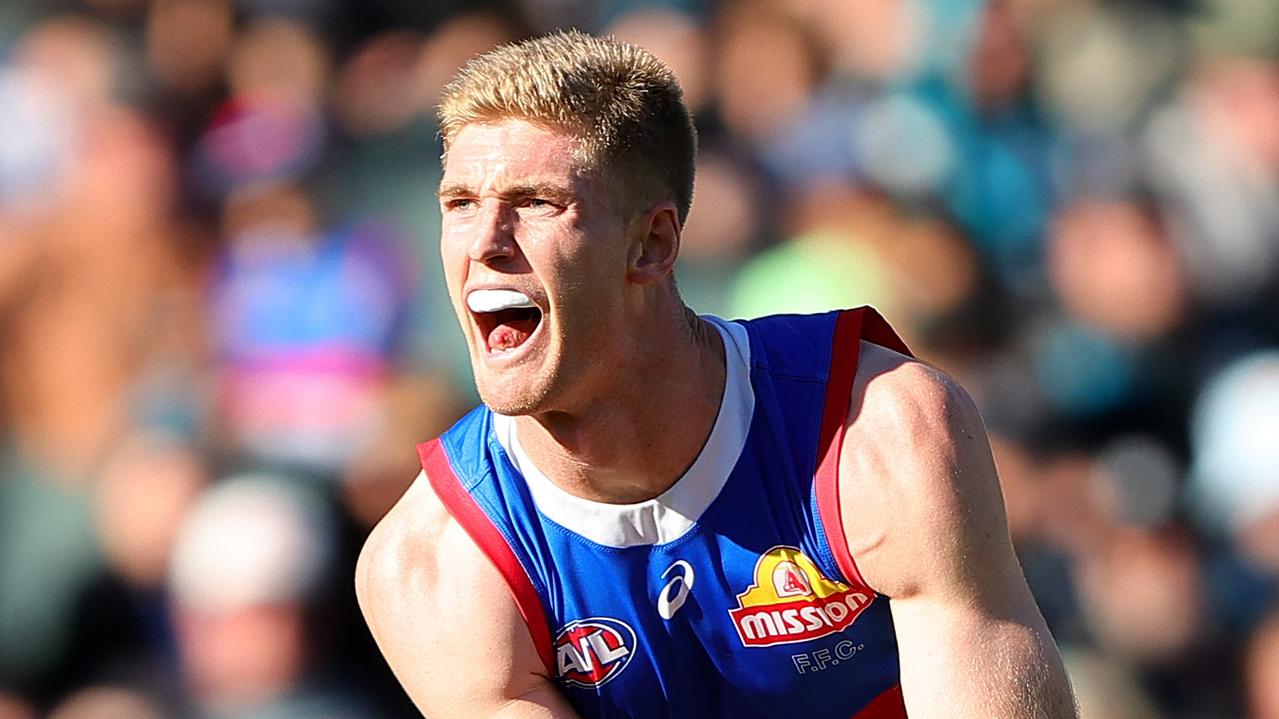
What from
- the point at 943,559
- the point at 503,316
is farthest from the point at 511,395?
the point at 943,559

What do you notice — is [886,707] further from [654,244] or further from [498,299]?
[498,299]

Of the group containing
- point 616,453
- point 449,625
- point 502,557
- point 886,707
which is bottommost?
point 886,707

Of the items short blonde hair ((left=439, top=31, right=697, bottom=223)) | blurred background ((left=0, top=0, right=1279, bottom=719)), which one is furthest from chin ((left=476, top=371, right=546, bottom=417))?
blurred background ((left=0, top=0, right=1279, bottom=719))

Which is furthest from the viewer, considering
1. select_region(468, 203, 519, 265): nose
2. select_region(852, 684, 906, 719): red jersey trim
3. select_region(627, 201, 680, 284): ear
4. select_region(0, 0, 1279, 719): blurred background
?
select_region(0, 0, 1279, 719): blurred background

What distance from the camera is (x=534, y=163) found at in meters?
3.00

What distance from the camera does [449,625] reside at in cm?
323

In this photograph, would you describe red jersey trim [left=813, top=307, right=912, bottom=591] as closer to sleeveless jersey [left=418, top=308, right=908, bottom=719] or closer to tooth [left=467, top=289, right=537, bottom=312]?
sleeveless jersey [left=418, top=308, right=908, bottom=719]

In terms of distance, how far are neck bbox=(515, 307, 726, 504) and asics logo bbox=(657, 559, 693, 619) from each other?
0.47 feet

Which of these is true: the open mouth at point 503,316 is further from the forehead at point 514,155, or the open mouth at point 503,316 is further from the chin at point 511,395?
the forehead at point 514,155

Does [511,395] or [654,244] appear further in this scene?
[654,244]

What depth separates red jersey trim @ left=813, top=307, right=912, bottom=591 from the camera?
10.4 feet

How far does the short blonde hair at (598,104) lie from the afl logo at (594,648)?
774 mm

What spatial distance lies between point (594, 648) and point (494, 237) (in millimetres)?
811

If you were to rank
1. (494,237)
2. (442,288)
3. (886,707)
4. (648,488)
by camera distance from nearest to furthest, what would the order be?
(494,237), (648,488), (886,707), (442,288)
